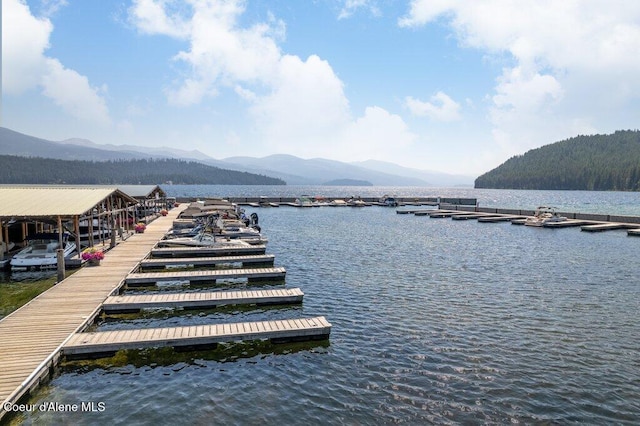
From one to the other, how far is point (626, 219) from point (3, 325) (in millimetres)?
74205

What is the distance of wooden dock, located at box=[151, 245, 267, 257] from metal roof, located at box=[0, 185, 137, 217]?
6277 mm

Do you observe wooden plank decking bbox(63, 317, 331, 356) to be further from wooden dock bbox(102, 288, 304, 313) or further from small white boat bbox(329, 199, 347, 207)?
small white boat bbox(329, 199, 347, 207)

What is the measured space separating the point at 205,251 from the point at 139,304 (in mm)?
14732

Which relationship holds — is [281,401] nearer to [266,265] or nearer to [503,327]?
[503,327]

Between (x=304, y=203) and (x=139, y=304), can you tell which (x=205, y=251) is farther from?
(x=304, y=203)

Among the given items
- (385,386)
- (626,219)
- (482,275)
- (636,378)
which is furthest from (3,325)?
(626,219)

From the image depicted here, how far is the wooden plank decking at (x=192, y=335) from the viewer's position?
14789 millimetres

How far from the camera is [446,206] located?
95.7 metres

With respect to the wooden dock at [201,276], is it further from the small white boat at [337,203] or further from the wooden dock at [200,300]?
the small white boat at [337,203]

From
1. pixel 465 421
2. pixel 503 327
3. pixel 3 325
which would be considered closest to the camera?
pixel 465 421

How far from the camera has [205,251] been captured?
3494 centimetres

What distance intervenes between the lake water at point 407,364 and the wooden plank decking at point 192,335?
0.50 m

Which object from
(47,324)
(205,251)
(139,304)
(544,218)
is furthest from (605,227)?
(47,324)

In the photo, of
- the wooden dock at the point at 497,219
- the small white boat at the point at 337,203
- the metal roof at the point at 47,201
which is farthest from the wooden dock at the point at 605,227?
the metal roof at the point at 47,201
